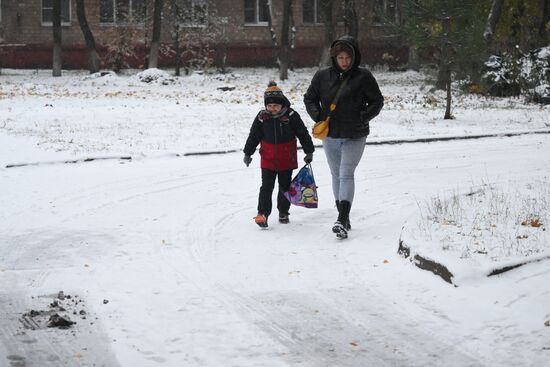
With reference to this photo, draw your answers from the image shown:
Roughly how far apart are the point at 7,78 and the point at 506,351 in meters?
36.1

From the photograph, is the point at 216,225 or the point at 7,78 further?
the point at 7,78

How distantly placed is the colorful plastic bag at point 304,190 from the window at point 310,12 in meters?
38.2

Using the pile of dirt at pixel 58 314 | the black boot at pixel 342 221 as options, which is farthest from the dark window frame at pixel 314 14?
the pile of dirt at pixel 58 314

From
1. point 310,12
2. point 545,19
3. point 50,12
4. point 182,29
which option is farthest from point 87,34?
point 545,19

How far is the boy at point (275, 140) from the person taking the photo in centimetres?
1008

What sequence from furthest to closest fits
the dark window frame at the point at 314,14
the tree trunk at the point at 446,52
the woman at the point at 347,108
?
the dark window frame at the point at 314,14 < the tree trunk at the point at 446,52 < the woman at the point at 347,108

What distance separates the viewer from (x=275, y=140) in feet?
33.4

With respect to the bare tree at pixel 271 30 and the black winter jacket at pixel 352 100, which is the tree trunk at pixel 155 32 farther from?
the black winter jacket at pixel 352 100

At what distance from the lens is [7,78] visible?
38.9m

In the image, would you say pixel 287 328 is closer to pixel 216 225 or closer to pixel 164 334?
pixel 164 334

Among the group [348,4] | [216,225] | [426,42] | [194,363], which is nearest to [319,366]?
[194,363]

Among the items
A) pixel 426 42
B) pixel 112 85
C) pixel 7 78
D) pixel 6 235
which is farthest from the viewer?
pixel 7 78

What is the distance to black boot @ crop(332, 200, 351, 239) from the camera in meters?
9.34

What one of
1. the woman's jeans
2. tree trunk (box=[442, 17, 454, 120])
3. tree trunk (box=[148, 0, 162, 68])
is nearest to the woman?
the woman's jeans
